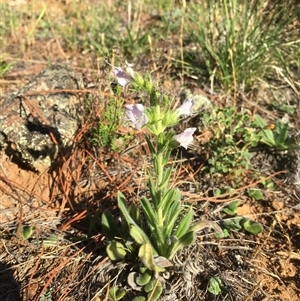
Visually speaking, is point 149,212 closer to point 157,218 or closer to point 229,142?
point 157,218

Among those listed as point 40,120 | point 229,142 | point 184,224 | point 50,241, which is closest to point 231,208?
point 229,142

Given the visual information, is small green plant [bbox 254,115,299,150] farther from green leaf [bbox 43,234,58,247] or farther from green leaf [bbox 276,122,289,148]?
green leaf [bbox 43,234,58,247]

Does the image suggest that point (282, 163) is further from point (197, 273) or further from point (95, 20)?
point (95, 20)

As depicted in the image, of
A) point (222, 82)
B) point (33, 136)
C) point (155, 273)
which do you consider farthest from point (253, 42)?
point (155, 273)

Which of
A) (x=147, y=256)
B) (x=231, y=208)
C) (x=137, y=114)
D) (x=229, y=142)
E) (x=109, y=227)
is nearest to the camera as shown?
(x=137, y=114)

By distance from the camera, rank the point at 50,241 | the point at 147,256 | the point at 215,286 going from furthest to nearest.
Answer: the point at 50,241 < the point at 215,286 < the point at 147,256

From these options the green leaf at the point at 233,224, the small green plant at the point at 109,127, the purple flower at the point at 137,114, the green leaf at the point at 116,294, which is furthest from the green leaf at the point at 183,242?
the small green plant at the point at 109,127

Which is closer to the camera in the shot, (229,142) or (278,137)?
(229,142)
